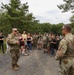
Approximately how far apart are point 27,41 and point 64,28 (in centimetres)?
1667

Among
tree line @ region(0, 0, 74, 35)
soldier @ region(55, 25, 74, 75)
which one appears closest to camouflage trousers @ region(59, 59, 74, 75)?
soldier @ region(55, 25, 74, 75)

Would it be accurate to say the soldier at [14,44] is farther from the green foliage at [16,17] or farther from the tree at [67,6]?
the green foliage at [16,17]

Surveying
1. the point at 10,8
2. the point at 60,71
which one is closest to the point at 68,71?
the point at 60,71

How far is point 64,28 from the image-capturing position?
23.7 feet

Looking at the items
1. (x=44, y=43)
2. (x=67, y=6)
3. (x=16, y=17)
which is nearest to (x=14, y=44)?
(x=44, y=43)

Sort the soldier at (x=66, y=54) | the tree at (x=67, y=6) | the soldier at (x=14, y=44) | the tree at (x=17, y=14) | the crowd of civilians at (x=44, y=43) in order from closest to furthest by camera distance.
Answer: the soldier at (x=66, y=54), the soldier at (x=14, y=44), the crowd of civilians at (x=44, y=43), the tree at (x=67, y=6), the tree at (x=17, y=14)

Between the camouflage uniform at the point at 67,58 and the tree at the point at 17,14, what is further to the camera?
the tree at the point at 17,14

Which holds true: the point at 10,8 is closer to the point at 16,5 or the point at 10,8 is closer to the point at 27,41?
the point at 16,5

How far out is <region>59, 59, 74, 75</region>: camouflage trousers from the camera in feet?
23.8

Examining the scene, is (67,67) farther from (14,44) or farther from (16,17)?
(16,17)

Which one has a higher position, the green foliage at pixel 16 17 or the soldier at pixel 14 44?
the soldier at pixel 14 44

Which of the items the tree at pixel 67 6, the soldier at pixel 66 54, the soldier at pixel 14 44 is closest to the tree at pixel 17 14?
the tree at pixel 67 6

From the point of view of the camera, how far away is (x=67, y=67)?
7242 millimetres

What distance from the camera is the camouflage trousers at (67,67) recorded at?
7246mm
